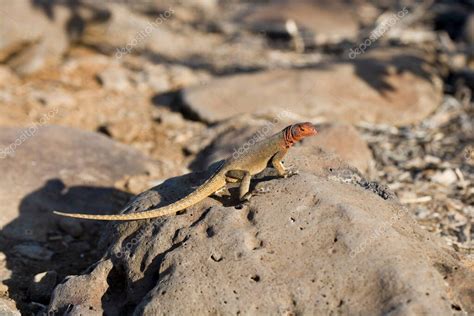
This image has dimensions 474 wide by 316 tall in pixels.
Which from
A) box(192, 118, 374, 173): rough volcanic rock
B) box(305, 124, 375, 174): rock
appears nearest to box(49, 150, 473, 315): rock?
box(192, 118, 374, 173): rough volcanic rock

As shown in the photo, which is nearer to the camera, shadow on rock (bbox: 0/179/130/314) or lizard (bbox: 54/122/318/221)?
lizard (bbox: 54/122/318/221)

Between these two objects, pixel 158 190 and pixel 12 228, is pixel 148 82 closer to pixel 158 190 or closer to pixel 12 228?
pixel 12 228

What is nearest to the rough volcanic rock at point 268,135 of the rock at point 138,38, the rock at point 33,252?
the rock at point 33,252

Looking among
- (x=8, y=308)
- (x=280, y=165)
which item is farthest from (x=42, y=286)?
(x=280, y=165)

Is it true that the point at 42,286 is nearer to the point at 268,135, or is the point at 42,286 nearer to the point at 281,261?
the point at 281,261

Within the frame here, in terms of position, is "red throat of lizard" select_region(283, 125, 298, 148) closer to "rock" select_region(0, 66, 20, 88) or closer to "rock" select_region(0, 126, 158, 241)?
"rock" select_region(0, 126, 158, 241)

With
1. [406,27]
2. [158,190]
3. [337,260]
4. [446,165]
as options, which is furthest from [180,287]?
[406,27]
